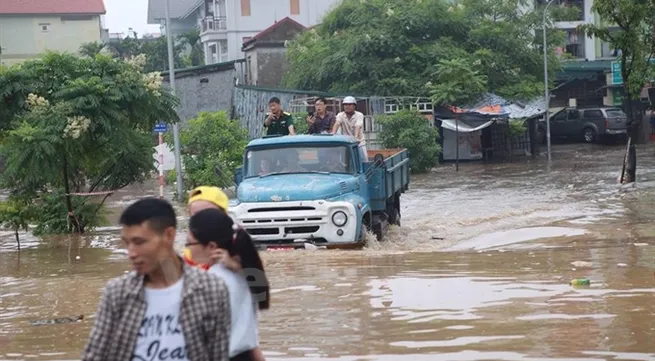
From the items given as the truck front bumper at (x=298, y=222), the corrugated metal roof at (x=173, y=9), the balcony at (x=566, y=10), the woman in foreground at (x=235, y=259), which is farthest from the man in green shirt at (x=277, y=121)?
the corrugated metal roof at (x=173, y=9)

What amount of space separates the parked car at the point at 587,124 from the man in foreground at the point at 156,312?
153 ft

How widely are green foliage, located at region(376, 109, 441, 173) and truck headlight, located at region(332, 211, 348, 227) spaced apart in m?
22.2

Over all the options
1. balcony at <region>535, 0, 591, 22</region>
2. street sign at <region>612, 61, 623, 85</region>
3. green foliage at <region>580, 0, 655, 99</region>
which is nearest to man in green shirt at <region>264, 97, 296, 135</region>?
green foliage at <region>580, 0, 655, 99</region>

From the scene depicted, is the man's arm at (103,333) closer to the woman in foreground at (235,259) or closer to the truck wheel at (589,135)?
the woman in foreground at (235,259)

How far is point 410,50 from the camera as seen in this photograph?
43.7 m

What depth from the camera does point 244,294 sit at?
5312mm

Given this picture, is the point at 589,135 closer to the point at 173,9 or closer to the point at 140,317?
the point at 173,9

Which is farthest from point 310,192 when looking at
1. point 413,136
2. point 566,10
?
point 566,10

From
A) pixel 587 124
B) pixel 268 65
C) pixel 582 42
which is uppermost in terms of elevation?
pixel 582 42

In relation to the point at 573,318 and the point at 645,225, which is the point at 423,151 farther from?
the point at 573,318

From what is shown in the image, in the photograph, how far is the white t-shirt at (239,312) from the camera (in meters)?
5.23

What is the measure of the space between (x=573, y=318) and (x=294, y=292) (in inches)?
138

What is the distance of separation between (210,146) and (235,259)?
24.7 m

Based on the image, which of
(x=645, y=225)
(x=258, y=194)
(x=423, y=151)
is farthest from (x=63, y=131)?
(x=423, y=151)
